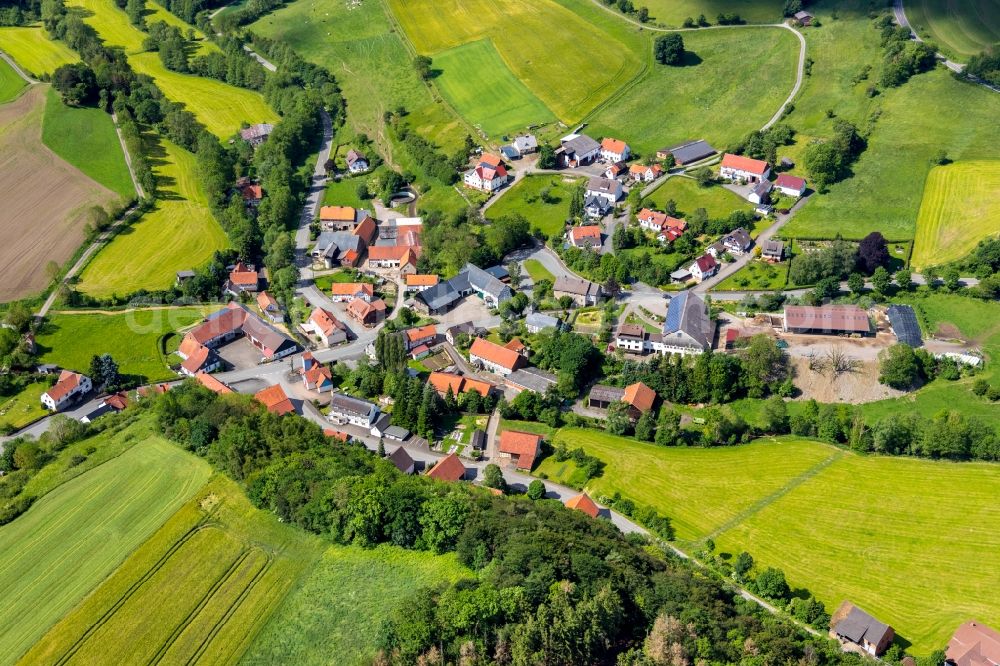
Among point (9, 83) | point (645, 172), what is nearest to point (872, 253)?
point (645, 172)

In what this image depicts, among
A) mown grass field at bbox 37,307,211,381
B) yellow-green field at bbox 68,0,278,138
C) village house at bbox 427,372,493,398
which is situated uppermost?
village house at bbox 427,372,493,398

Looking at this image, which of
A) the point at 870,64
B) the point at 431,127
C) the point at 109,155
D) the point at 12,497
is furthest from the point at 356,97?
the point at 12,497

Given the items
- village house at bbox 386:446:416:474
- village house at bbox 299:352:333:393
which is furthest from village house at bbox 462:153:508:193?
village house at bbox 386:446:416:474

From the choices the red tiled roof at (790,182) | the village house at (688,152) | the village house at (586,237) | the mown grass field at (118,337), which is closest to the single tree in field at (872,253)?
the red tiled roof at (790,182)

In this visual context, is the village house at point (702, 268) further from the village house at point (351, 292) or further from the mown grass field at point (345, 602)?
the mown grass field at point (345, 602)

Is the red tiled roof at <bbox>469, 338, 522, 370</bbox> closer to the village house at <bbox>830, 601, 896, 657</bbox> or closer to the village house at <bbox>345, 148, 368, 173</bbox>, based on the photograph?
the village house at <bbox>830, 601, 896, 657</bbox>

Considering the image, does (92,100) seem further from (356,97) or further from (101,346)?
(101,346)
